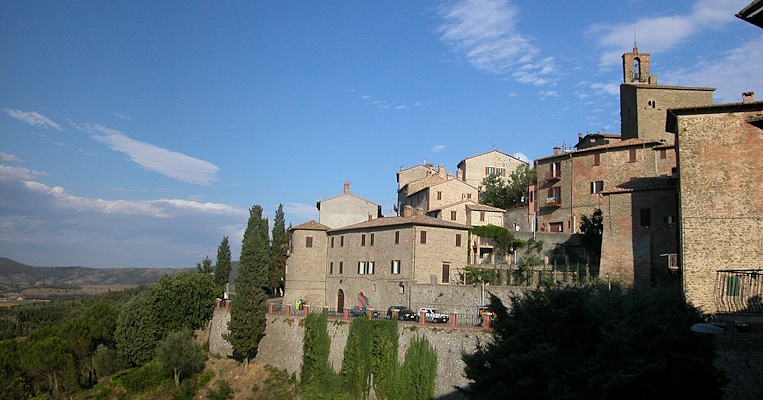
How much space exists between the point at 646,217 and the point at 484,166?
127 ft

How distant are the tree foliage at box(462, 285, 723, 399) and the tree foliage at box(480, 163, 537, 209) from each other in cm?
4397

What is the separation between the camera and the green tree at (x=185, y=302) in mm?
49531

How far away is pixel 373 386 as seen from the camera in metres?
32.3

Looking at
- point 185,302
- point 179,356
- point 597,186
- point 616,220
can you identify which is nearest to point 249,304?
point 179,356

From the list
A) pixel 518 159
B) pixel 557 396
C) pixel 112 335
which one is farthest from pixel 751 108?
pixel 112 335

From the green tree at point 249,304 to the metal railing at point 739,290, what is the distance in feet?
96.5

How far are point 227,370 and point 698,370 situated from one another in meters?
34.5

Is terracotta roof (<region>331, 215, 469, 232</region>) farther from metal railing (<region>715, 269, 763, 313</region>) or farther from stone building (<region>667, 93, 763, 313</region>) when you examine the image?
metal railing (<region>715, 269, 763, 313</region>)

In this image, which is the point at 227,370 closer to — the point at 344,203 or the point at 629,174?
the point at 344,203

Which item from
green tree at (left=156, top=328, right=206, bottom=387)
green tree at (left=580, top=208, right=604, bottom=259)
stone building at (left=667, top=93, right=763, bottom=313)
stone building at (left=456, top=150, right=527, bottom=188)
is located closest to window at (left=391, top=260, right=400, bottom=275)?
green tree at (left=580, top=208, right=604, bottom=259)

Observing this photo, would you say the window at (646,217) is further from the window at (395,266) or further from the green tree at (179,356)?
the green tree at (179,356)

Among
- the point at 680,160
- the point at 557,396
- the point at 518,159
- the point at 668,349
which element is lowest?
the point at 557,396

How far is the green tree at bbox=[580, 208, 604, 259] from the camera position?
42219 mm

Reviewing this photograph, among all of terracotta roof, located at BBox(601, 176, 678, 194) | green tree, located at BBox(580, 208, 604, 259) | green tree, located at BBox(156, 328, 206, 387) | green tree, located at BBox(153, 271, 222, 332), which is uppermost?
terracotta roof, located at BBox(601, 176, 678, 194)
